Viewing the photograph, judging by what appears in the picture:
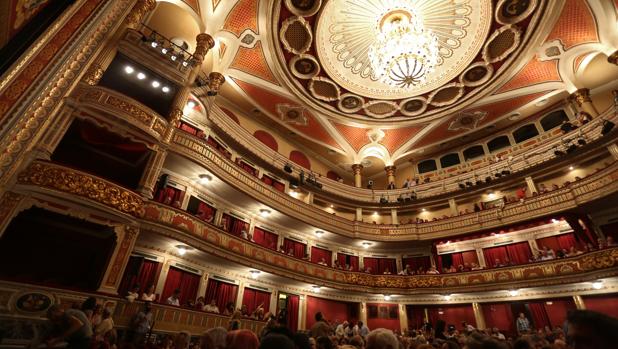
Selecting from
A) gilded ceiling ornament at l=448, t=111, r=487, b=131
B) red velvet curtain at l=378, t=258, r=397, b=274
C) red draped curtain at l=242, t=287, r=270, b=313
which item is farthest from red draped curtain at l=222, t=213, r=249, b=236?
gilded ceiling ornament at l=448, t=111, r=487, b=131

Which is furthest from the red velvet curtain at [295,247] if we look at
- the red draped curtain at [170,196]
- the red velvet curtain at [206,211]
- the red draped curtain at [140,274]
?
the red draped curtain at [140,274]

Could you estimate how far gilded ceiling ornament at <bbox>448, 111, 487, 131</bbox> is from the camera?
17500mm

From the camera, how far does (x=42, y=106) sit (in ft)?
18.7

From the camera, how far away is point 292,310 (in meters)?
13.6

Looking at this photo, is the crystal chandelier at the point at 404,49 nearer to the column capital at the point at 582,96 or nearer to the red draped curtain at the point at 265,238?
the column capital at the point at 582,96

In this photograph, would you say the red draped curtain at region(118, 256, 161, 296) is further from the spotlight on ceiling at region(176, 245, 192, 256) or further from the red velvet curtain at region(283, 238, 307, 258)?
the red velvet curtain at region(283, 238, 307, 258)

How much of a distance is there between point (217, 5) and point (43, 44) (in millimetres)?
8164

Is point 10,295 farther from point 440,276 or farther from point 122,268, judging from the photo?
point 440,276

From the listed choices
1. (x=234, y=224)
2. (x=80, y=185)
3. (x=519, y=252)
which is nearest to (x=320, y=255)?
(x=234, y=224)

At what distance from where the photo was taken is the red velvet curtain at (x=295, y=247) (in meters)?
15.1

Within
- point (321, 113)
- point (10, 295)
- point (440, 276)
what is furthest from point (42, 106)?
point (440, 276)

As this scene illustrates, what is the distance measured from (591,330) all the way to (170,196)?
11.6 m

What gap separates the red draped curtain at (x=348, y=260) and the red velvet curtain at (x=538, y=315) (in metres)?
8.07

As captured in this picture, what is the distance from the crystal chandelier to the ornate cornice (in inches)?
414
